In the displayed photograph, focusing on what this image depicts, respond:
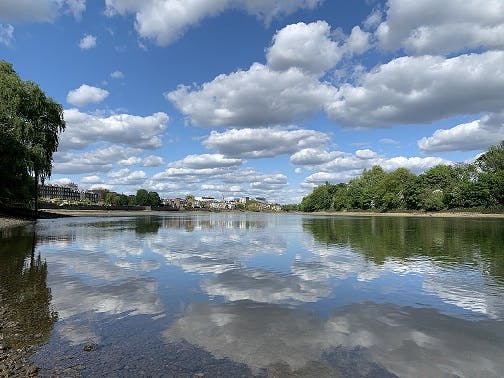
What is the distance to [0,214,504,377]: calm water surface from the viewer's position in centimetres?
746

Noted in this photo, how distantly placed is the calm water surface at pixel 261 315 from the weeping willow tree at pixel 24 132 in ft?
113

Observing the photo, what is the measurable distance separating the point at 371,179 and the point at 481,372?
643 feet

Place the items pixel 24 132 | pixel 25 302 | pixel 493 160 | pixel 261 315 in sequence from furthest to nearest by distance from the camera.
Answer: pixel 493 160
pixel 24 132
pixel 25 302
pixel 261 315

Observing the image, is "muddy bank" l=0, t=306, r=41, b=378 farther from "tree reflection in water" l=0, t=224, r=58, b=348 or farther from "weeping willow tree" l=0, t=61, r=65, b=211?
"weeping willow tree" l=0, t=61, r=65, b=211

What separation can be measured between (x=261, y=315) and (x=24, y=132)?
52.4 metres

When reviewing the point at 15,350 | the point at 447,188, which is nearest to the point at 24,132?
the point at 15,350

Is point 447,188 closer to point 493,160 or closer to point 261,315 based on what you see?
point 493,160

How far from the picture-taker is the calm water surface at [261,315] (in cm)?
746

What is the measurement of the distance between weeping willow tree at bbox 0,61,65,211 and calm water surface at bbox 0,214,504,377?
113 ft

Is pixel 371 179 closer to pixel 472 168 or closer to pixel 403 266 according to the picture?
pixel 472 168

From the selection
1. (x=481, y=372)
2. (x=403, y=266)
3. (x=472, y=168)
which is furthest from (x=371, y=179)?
(x=481, y=372)

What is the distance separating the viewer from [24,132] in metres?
52.1

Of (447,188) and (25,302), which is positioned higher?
(447,188)

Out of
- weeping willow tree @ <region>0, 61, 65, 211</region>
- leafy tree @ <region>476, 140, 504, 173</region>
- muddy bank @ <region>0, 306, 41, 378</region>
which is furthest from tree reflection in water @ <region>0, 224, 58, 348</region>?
leafy tree @ <region>476, 140, 504, 173</region>
